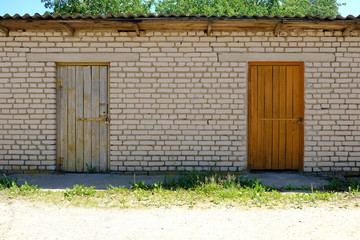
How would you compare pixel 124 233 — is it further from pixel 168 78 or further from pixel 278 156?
pixel 278 156

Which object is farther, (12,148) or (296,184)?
(12,148)

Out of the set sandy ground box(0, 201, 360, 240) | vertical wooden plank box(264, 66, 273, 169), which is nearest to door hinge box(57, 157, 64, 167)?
sandy ground box(0, 201, 360, 240)

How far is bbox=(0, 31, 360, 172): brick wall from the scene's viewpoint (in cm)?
684

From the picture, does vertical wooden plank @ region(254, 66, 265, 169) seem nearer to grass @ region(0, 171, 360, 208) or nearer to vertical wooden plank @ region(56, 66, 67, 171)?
grass @ region(0, 171, 360, 208)

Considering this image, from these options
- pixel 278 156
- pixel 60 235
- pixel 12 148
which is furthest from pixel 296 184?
pixel 12 148

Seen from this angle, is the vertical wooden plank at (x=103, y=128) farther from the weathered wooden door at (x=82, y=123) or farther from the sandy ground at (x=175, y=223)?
the sandy ground at (x=175, y=223)

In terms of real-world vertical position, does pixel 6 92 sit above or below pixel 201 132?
above

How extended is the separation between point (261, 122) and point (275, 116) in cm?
31

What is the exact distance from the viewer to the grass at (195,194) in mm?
4938

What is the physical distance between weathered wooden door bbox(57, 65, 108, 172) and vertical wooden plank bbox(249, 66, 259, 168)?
2919 mm

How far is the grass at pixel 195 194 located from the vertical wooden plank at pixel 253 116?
0.97m

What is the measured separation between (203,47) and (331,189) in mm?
3485

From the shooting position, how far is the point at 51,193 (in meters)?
5.49

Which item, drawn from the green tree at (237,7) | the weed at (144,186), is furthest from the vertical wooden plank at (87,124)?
the green tree at (237,7)
